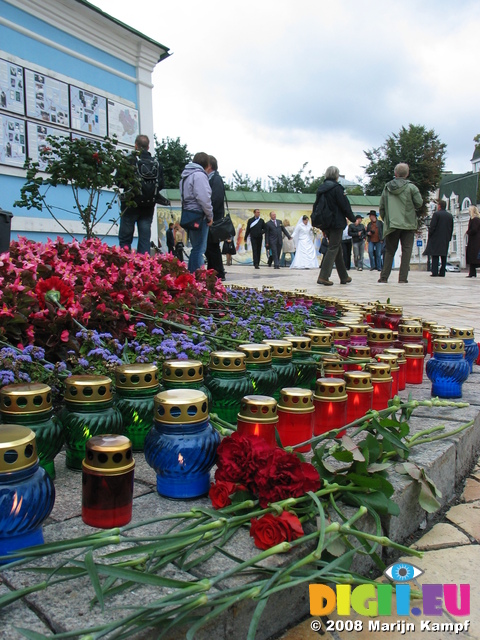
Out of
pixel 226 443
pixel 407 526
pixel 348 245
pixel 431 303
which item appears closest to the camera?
pixel 226 443

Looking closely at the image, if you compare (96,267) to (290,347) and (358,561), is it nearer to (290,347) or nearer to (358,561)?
(290,347)

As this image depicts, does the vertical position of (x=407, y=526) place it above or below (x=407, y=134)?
below

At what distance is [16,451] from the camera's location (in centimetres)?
116

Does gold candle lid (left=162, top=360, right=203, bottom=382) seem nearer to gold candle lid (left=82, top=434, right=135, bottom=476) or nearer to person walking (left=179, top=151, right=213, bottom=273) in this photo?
gold candle lid (left=82, top=434, right=135, bottom=476)

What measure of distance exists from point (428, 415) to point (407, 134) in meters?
40.2

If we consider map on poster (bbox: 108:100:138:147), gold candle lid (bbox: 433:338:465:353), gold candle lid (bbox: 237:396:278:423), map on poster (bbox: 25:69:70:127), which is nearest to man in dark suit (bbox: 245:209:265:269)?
map on poster (bbox: 108:100:138:147)

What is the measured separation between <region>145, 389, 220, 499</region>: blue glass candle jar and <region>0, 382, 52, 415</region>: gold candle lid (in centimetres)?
29

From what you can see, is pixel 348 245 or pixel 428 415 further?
pixel 348 245

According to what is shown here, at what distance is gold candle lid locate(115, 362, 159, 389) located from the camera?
1.79 meters

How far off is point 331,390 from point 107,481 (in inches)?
35.2

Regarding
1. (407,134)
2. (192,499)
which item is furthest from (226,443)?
(407,134)

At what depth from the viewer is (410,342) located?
10.6 ft

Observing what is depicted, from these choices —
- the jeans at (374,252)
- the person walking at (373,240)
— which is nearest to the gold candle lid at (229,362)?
the person walking at (373,240)

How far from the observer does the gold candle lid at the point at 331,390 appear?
1.98m
